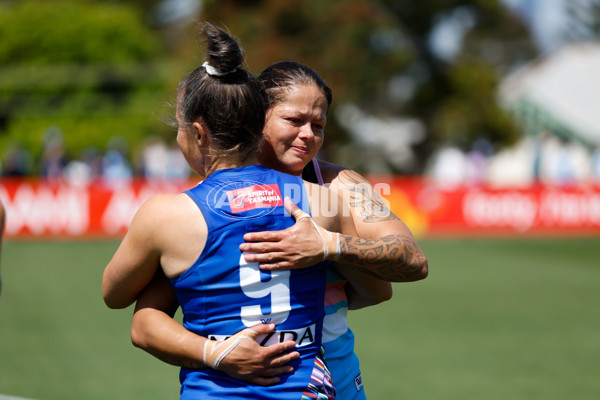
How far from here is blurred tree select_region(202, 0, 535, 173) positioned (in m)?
30.2

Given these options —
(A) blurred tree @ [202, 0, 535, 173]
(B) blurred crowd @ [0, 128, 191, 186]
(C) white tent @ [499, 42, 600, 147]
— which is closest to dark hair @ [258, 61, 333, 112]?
(B) blurred crowd @ [0, 128, 191, 186]

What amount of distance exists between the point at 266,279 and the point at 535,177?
68.1 ft

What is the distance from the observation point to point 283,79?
107 inches

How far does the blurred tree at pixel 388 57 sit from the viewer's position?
30.2 metres

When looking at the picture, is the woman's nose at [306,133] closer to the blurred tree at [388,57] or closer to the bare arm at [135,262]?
the bare arm at [135,262]

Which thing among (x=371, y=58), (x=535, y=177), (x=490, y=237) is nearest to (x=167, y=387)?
(x=490, y=237)

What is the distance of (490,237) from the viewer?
18.7 metres

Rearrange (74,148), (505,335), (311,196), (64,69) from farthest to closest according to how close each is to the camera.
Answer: (64,69), (74,148), (505,335), (311,196)

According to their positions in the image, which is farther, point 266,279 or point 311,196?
point 311,196

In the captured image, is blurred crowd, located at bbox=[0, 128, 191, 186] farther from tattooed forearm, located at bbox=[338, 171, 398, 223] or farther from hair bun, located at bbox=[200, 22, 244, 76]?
hair bun, located at bbox=[200, 22, 244, 76]

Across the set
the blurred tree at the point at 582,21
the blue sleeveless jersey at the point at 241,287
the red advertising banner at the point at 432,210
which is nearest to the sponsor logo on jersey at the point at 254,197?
the blue sleeveless jersey at the point at 241,287

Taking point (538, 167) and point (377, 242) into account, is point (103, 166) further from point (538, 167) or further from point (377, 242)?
point (377, 242)

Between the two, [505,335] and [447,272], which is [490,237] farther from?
[505,335]

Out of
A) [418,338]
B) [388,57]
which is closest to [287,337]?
[418,338]
